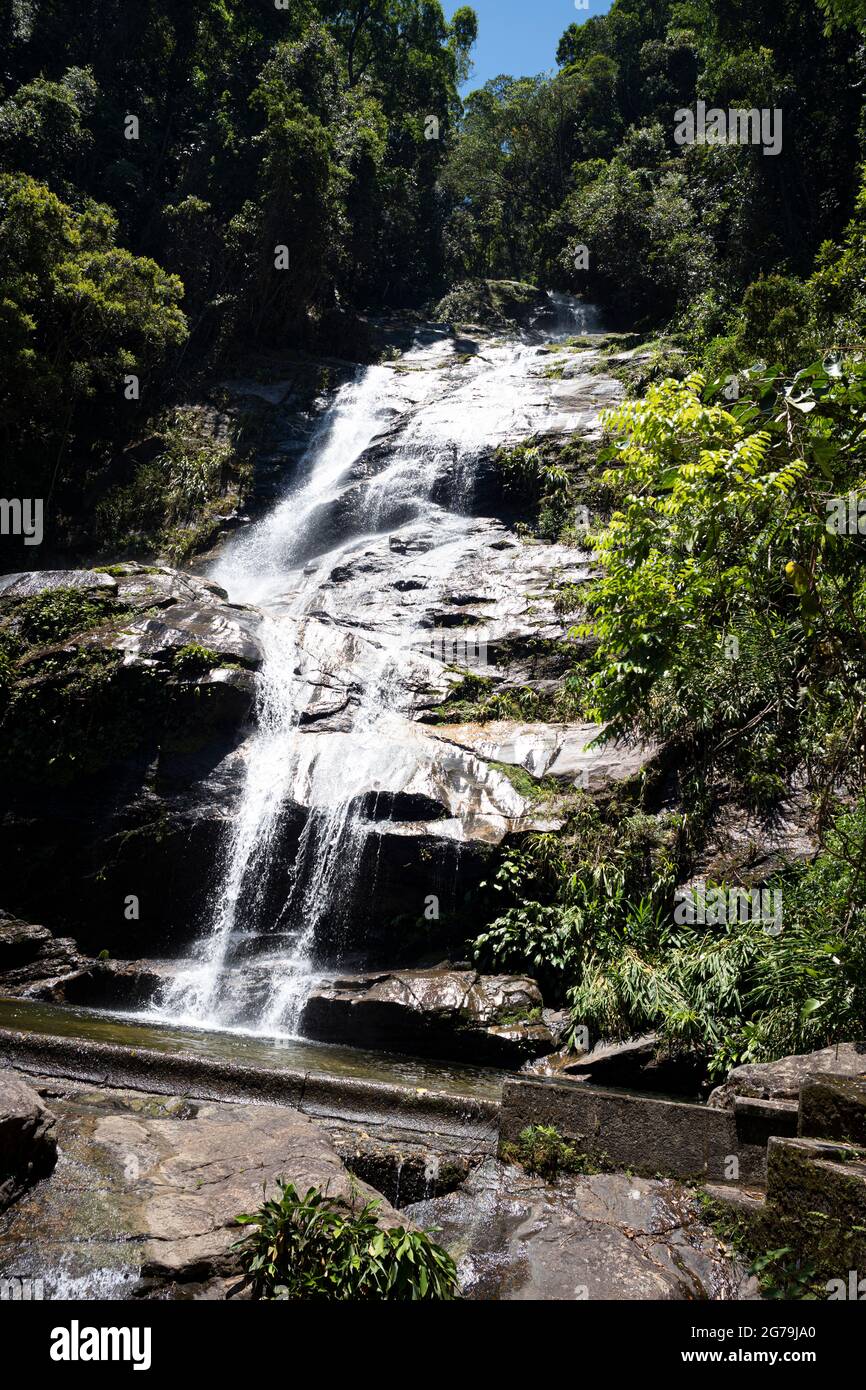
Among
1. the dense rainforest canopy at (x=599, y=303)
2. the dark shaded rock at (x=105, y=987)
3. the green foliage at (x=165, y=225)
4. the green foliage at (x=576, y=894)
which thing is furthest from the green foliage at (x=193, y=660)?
the green foliage at (x=165, y=225)

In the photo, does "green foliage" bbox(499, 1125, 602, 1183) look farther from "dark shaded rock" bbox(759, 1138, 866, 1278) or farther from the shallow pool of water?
the shallow pool of water

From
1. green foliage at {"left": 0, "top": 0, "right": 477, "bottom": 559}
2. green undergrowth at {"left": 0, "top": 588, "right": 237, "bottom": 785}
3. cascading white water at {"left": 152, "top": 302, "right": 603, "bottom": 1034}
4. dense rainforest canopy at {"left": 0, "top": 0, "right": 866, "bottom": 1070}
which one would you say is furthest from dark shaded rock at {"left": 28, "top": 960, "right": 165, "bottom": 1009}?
green foliage at {"left": 0, "top": 0, "right": 477, "bottom": 559}

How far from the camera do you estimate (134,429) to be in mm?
25047

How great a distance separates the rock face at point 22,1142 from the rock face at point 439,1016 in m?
5.34

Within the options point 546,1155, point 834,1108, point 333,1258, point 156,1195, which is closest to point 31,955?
point 156,1195

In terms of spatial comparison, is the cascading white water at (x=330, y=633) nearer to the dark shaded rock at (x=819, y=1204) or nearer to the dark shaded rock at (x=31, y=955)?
the dark shaded rock at (x=31, y=955)

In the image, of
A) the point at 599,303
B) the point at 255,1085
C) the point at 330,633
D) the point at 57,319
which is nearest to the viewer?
the point at 255,1085

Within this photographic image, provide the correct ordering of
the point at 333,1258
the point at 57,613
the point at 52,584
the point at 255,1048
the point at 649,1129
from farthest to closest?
the point at 52,584 < the point at 57,613 < the point at 255,1048 < the point at 649,1129 < the point at 333,1258

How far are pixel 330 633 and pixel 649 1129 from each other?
11.1m

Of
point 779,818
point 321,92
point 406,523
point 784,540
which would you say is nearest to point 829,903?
point 779,818

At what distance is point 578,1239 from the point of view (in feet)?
14.0

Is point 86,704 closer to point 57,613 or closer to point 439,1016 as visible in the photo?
point 57,613

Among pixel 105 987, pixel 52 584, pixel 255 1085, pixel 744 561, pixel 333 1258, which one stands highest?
pixel 52 584

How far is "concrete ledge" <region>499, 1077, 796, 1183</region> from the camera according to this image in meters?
4.83
